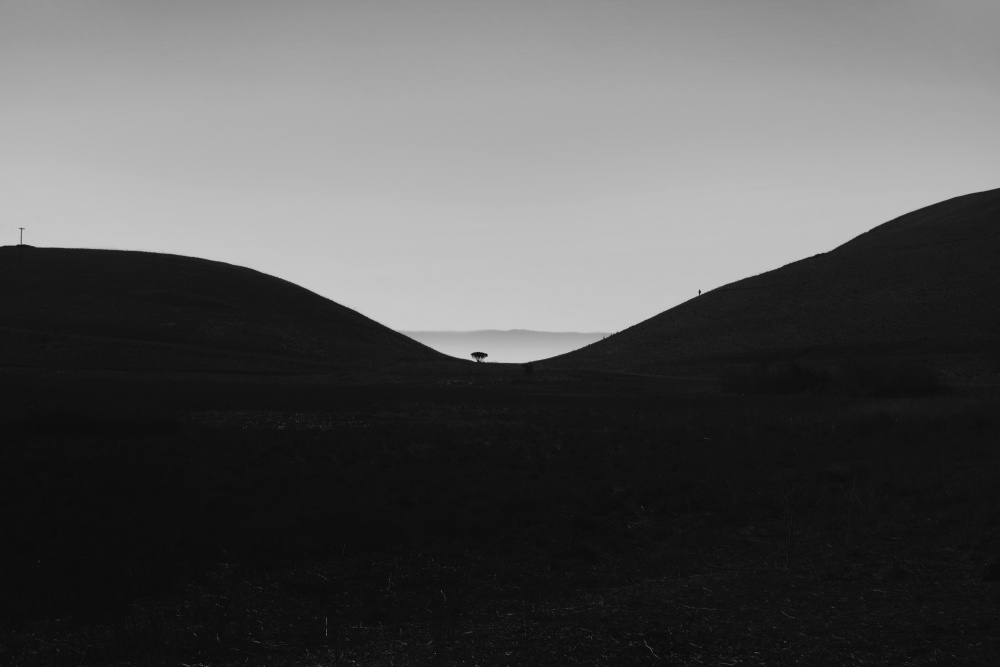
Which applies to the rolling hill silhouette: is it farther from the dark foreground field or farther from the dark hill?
the dark foreground field

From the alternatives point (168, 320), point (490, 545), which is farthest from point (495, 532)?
point (168, 320)

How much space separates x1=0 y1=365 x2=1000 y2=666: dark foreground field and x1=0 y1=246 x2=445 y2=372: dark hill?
50134mm

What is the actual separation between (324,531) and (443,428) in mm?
15189

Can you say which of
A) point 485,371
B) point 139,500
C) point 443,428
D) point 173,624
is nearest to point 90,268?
point 485,371

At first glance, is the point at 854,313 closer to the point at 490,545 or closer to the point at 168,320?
the point at 168,320

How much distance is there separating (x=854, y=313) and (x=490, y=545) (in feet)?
285

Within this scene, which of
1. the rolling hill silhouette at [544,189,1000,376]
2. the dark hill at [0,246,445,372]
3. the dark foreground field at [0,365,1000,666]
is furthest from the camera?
the rolling hill silhouette at [544,189,1000,376]

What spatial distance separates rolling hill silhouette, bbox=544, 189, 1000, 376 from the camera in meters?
80.6

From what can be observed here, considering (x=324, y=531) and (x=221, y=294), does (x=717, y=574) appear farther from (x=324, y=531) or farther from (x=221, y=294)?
(x=221, y=294)

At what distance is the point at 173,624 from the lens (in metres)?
10.1

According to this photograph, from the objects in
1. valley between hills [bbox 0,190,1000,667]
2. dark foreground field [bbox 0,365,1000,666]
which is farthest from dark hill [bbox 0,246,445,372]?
dark foreground field [bbox 0,365,1000,666]

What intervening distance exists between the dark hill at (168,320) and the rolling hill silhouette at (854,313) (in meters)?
26.1

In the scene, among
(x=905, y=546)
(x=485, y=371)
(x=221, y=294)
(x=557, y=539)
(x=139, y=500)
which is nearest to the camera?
(x=905, y=546)

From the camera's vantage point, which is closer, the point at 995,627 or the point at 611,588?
the point at 995,627
